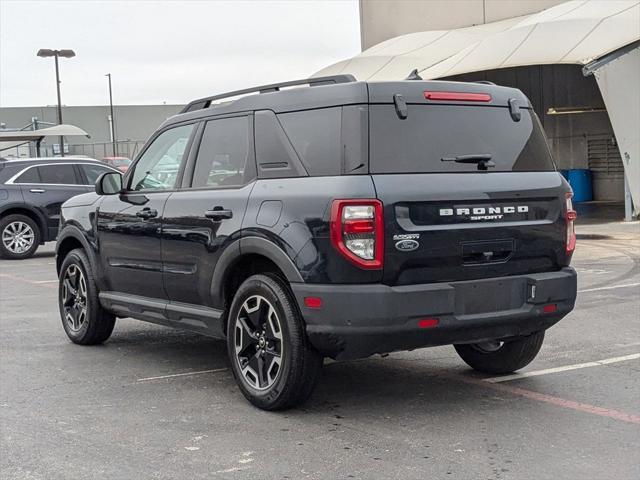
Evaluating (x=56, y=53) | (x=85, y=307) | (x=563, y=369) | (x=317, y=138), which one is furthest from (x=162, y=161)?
(x=56, y=53)

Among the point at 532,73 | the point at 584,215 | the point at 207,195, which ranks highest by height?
the point at 532,73

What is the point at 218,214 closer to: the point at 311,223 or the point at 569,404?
the point at 311,223

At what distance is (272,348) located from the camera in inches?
228

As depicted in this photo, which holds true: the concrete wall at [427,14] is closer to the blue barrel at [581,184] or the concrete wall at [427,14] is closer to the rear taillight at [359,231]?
the blue barrel at [581,184]

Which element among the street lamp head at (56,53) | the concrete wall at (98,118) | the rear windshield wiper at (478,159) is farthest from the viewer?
the concrete wall at (98,118)

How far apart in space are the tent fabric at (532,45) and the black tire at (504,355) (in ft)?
44.0

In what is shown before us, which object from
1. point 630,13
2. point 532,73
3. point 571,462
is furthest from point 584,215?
point 571,462

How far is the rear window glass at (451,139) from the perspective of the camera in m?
5.53

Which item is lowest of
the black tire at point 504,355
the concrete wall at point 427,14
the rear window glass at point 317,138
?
the black tire at point 504,355

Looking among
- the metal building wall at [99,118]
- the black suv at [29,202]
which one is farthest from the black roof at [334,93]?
the metal building wall at [99,118]

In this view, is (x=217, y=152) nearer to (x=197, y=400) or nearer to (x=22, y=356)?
(x=197, y=400)

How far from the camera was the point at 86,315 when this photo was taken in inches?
316

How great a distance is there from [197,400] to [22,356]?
7.48 feet

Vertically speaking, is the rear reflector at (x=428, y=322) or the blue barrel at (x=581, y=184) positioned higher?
the rear reflector at (x=428, y=322)
